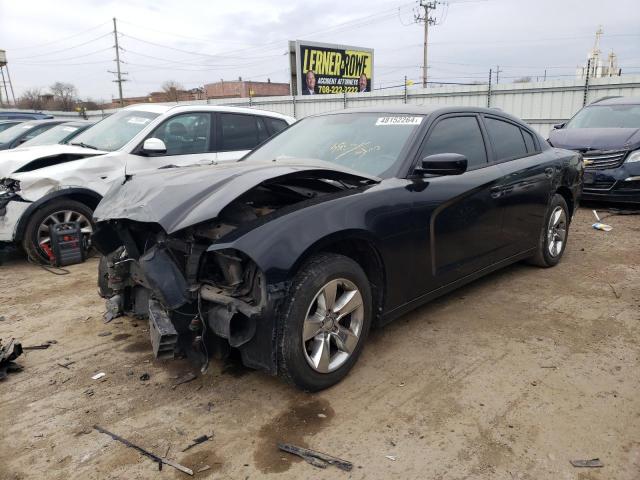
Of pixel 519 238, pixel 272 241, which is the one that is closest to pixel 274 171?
pixel 272 241

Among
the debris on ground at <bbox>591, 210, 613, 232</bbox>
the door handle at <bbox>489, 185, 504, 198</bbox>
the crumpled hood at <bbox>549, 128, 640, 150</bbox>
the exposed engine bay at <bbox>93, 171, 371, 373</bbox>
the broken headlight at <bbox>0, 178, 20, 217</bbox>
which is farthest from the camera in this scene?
the crumpled hood at <bbox>549, 128, 640, 150</bbox>

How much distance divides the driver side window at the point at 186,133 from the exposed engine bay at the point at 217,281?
3.26 m

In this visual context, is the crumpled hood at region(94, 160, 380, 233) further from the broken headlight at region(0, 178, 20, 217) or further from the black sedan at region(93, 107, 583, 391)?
the broken headlight at region(0, 178, 20, 217)

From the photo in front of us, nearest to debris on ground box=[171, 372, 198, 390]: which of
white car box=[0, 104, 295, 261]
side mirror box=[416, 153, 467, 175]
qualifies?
side mirror box=[416, 153, 467, 175]

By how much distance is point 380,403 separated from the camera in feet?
9.21

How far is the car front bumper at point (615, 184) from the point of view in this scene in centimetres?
772

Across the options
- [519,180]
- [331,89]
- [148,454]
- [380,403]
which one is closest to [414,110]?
[519,180]

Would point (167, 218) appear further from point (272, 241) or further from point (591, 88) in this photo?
point (591, 88)

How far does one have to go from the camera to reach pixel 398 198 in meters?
3.25

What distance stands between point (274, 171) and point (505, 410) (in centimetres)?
186

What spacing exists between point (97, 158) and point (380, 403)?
4601mm

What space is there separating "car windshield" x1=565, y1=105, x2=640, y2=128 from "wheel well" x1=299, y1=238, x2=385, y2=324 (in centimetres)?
759

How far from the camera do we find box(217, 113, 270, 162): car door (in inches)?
257

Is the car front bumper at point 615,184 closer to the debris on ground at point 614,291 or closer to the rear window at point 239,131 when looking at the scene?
the debris on ground at point 614,291
